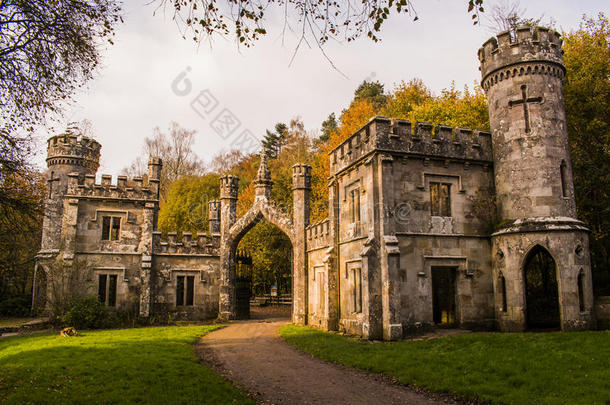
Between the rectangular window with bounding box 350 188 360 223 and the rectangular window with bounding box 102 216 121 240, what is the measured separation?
1351cm

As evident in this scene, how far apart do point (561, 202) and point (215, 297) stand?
703 inches

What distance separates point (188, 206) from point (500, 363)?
1144 inches

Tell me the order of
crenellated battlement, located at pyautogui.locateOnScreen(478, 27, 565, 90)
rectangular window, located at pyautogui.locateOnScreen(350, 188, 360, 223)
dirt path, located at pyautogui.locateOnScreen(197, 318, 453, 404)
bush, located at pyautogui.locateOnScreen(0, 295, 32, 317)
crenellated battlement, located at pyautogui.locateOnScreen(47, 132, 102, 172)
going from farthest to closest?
crenellated battlement, located at pyautogui.locateOnScreen(47, 132, 102, 172) < bush, located at pyautogui.locateOnScreen(0, 295, 32, 317) < rectangular window, located at pyautogui.locateOnScreen(350, 188, 360, 223) < crenellated battlement, located at pyautogui.locateOnScreen(478, 27, 565, 90) < dirt path, located at pyautogui.locateOnScreen(197, 318, 453, 404)

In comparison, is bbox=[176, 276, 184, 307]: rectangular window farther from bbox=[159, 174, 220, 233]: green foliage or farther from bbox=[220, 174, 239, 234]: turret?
bbox=[159, 174, 220, 233]: green foliage

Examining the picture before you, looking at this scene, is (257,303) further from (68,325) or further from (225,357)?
(225,357)

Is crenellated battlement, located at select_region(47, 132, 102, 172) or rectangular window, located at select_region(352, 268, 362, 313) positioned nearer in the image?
rectangular window, located at select_region(352, 268, 362, 313)

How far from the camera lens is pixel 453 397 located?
806 cm

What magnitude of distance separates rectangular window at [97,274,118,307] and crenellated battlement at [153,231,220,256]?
104 inches

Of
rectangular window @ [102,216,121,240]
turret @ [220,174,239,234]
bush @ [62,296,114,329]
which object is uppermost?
turret @ [220,174,239,234]

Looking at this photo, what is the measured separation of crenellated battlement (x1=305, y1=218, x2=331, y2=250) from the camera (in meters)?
19.6

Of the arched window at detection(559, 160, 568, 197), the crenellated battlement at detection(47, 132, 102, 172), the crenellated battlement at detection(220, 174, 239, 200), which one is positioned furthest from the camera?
the crenellated battlement at detection(47, 132, 102, 172)

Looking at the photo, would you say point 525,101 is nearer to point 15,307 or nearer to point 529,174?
point 529,174

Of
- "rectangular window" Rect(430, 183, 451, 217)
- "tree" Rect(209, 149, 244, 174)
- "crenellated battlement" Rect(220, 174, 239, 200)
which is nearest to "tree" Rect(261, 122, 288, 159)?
"tree" Rect(209, 149, 244, 174)

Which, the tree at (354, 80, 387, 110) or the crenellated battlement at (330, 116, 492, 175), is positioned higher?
the tree at (354, 80, 387, 110)
